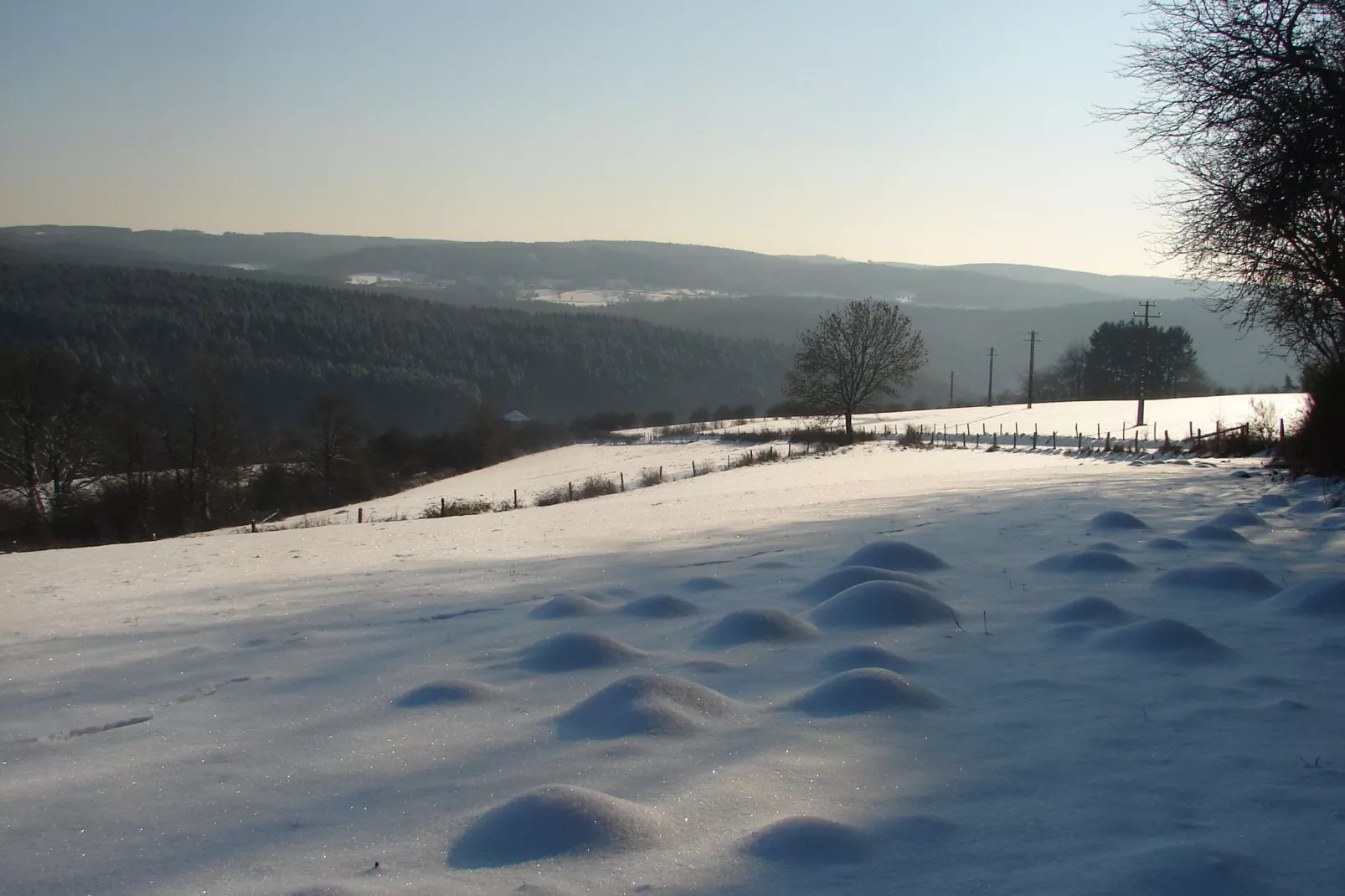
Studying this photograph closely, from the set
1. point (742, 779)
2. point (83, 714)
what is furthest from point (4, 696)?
point (742, 779)

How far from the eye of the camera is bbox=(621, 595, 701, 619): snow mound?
7.34 meters

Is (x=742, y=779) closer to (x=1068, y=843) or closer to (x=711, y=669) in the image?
(x=1068, y=843)

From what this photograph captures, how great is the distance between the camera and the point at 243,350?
9394 cm

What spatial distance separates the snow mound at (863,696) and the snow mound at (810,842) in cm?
144

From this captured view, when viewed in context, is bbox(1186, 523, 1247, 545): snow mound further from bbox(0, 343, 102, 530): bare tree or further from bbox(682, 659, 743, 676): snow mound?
bbox(0, 343, 102, 530): bare tree

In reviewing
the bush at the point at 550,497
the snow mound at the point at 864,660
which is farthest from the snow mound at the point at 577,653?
the bush at the point at 550,497

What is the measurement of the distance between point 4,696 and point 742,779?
514 centimetres

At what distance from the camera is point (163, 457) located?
43.8 m

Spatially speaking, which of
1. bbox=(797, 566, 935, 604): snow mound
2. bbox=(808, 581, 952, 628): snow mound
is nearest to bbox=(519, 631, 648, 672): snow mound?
bbox=(808, 581, 952, 628): snow mound

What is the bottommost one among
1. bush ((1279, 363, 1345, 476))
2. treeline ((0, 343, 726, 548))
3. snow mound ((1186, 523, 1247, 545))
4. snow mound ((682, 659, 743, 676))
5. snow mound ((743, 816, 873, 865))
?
treeline ((0, 343, 726, 548))

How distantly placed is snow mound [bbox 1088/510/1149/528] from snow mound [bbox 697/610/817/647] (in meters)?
5.42

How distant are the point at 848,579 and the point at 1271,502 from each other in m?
7.24

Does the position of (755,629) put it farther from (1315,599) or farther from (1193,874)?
(1315,599)

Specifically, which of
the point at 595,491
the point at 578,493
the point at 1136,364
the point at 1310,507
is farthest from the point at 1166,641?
the point at 1136,364
